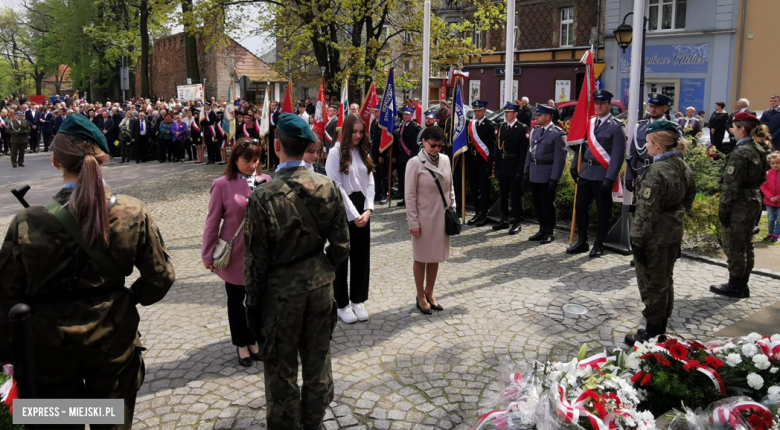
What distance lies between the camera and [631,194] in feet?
27.5

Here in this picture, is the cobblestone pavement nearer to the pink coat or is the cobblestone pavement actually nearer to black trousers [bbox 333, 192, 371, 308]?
black trousers [bbox 333, 192, 371, 308]

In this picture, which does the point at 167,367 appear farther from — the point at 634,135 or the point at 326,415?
the point at 634,135

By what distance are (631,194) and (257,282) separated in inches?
251

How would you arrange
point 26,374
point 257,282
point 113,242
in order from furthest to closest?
point 257,282, point 113,242, point 26,374

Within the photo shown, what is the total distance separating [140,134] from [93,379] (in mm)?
19570

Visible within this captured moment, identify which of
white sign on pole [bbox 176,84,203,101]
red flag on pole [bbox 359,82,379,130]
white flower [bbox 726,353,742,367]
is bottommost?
white flower [bbox 726,353,742,367]

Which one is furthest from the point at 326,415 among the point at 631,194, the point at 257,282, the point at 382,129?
the point at 382,129

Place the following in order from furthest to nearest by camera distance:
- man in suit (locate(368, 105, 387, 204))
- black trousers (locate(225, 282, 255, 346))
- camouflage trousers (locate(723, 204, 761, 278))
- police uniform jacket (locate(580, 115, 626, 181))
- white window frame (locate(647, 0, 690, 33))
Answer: white window frame (locate(647, 0, 690, 33)) → man in suit (locate(368, 105, 387, 204)) → police uniform jacket (locate(580, 115, 626, 181)) → camouflage trousers (locate(723, 204, 761, 278)) → black trousers (locate(225, 282, 255, 346))

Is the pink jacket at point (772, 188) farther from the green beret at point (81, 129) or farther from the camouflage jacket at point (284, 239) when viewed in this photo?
the green beret at point (81, 129)

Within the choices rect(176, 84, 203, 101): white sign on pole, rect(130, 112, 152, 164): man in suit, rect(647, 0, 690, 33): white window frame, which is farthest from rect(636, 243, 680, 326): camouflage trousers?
rect(647, 0, 690, 33): white window frame

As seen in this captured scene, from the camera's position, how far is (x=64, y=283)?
283 cm

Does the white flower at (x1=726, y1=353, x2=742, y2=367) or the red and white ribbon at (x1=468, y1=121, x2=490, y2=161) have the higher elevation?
the red and white ribbon at (x1=468, y1=121, x2=490, y2=161)

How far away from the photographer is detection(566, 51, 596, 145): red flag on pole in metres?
8.80

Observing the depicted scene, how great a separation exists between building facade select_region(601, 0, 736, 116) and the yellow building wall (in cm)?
50
